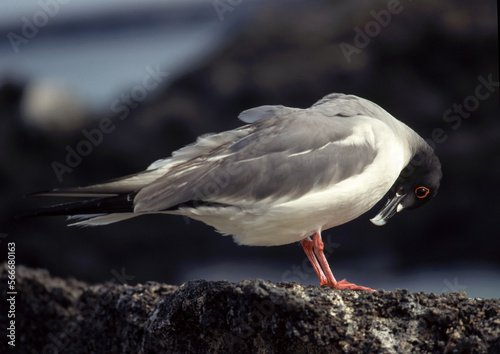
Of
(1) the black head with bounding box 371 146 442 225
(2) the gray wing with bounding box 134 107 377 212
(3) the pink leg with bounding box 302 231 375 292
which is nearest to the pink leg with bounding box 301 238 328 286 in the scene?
(3) the pink leg with bounding box 302 231 375 292

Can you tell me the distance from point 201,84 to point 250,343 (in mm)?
5223

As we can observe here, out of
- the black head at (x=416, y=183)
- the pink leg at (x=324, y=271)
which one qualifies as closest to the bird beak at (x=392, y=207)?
the black head at (x=416, y=183)

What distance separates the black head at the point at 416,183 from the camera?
12.2 ft

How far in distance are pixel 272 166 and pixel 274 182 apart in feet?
0.30

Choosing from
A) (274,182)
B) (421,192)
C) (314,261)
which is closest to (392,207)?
(421,192)

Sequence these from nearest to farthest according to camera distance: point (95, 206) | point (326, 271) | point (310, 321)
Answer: point (310, 321)
point (95, 206)
point (326, 271)

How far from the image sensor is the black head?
372 cm

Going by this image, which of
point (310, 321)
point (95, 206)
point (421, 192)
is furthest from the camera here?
point (421, 192)

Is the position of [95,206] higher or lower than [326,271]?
higher

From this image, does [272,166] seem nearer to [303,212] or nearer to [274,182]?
[274,182]

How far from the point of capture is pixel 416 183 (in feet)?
12.3

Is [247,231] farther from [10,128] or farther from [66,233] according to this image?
[10,128]

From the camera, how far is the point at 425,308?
2434 millimetres

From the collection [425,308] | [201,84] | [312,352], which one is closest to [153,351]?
[312,352]
